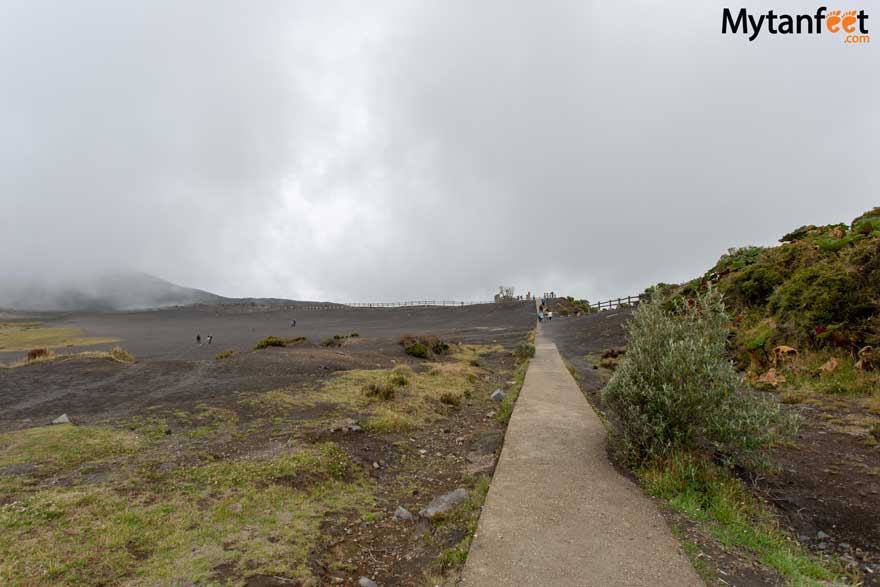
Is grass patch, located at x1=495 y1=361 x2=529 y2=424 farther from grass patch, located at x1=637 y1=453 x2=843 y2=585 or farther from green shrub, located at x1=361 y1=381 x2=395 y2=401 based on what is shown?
grass patch, located at x1=637 y1=453 x2=843 y2=585

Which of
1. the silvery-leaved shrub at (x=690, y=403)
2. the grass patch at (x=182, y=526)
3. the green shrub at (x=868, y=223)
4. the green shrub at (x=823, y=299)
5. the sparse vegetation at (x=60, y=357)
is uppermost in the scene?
the green shrub at (x=868, y=223)

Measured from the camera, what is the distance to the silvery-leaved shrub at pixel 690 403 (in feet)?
18.3

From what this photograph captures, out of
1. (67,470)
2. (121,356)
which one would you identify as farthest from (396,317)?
(67,470)

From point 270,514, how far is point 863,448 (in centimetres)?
941

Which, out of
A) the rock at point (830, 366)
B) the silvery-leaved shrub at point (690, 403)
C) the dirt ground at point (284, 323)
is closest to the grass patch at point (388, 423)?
the silvery-leaved shrub at point (690, 403)

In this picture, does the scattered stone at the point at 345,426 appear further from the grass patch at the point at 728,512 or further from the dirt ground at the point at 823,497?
the dirt ground at the point at 823,497

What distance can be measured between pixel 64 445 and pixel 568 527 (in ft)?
28.8

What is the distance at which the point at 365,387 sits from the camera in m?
13.2

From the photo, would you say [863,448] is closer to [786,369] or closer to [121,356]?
[786,369]

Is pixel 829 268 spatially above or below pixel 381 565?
above

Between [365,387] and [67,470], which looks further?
[365,387]

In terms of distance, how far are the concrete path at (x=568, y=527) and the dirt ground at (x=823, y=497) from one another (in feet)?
1.33

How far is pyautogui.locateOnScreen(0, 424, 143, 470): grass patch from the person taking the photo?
275 inches

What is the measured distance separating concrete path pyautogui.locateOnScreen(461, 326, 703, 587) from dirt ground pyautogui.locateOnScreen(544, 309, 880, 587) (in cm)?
41
